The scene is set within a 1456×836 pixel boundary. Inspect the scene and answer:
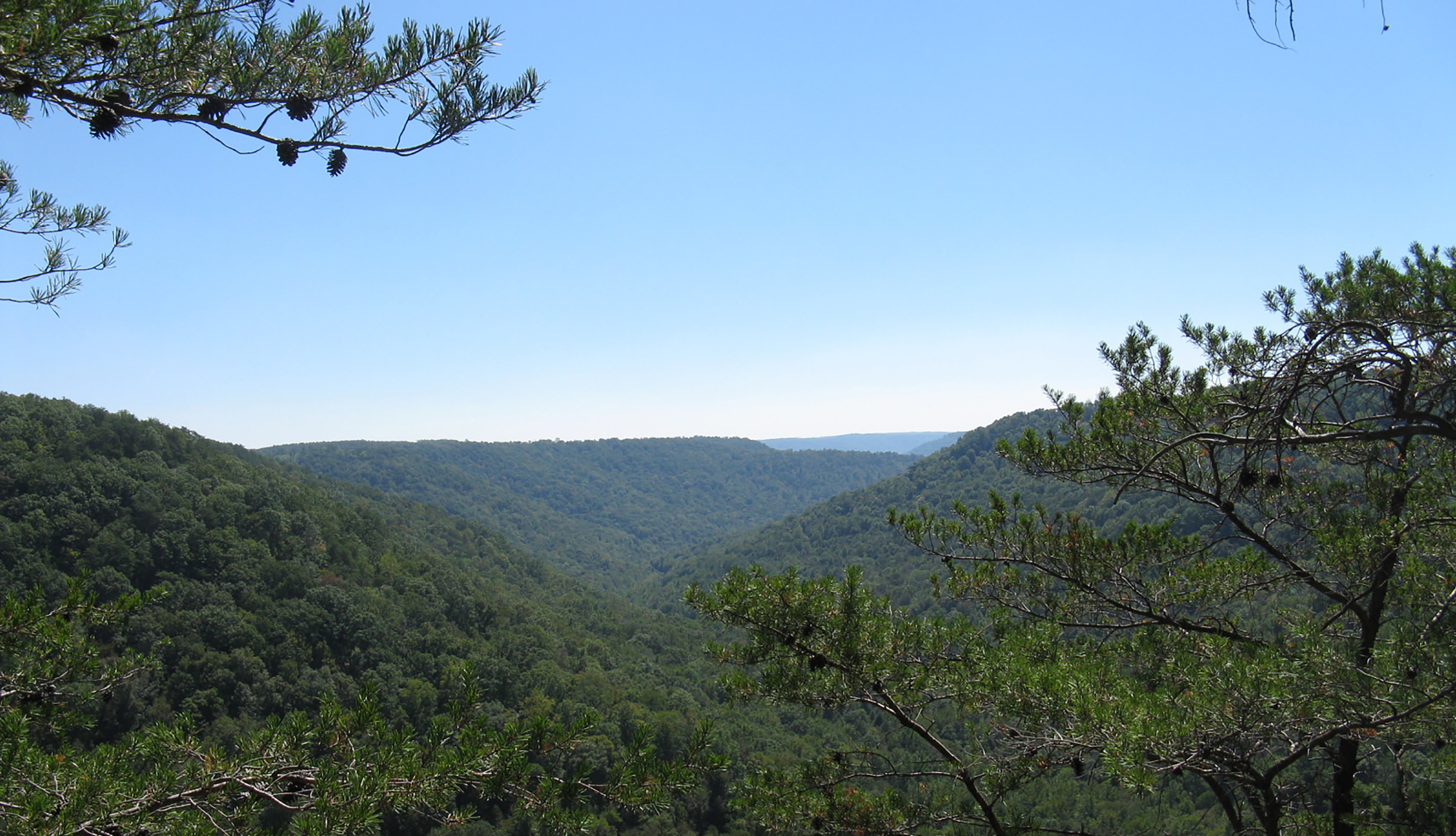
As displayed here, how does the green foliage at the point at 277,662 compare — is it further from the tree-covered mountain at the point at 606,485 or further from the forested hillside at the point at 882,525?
the tree-covered mountain at the point at 606,485

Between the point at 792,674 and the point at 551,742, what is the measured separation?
1468 mm

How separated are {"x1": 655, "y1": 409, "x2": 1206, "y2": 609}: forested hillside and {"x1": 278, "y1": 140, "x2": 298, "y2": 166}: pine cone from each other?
4419 cm

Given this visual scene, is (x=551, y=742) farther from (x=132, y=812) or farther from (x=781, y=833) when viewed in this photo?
(x=781, y=833)

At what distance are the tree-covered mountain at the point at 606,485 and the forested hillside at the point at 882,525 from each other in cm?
2049

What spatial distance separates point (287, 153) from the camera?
2.29 m

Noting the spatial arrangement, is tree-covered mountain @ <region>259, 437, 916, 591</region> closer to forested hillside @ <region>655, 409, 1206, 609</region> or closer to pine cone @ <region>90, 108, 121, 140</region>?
forested hillside @ <region>655, 409, 1206, 609</region>

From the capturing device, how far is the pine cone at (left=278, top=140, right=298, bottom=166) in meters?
2.29

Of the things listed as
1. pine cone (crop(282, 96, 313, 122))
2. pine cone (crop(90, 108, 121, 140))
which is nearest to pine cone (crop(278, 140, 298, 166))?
pine cone (crop(282, 96, 313, 122))

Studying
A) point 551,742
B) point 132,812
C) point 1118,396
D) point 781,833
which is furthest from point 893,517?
point 132,812

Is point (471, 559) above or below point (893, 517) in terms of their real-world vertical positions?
below

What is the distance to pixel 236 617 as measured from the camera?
32.0m

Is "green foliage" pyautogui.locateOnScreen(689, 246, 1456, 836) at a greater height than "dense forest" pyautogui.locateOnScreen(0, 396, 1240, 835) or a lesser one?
greater

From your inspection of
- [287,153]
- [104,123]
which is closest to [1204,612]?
[287,153]

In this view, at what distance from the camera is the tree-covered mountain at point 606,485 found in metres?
125
